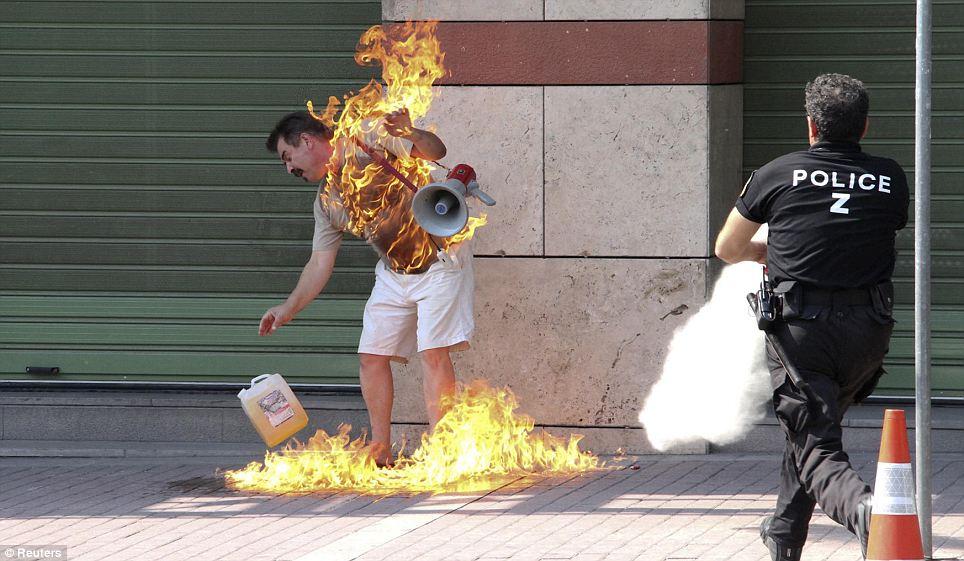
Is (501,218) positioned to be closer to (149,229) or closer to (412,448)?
(412,448)

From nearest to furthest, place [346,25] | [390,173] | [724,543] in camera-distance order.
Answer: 1. [724,543]
2. [390,173]
3. [346,25]

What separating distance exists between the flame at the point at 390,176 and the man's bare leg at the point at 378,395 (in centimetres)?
56

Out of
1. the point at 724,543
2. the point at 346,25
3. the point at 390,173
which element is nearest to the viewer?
the point at 724,543

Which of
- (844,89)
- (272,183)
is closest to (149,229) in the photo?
(272,183)

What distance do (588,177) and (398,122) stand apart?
4.59ft

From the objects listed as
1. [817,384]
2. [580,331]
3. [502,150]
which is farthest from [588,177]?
[817,384]

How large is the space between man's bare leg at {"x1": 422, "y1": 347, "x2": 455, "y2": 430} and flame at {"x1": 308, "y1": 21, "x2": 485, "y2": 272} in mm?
471

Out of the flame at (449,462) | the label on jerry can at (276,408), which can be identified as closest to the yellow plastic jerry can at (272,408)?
the label on jerry can at (276,408)

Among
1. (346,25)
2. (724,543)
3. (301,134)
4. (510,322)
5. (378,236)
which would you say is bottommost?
(724,543)

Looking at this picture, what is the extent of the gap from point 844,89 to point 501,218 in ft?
10.8

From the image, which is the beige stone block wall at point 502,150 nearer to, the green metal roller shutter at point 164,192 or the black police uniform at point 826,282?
the green metal roller shutter at point 164,192

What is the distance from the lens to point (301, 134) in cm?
762

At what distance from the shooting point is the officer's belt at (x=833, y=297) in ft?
17.5

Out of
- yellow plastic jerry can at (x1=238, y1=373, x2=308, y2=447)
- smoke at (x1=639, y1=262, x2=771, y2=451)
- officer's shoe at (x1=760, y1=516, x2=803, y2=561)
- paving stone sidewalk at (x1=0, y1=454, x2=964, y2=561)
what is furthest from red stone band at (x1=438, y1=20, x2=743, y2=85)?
officer's shoe at (x1=760, y1=516, x2=803, y2=561)
